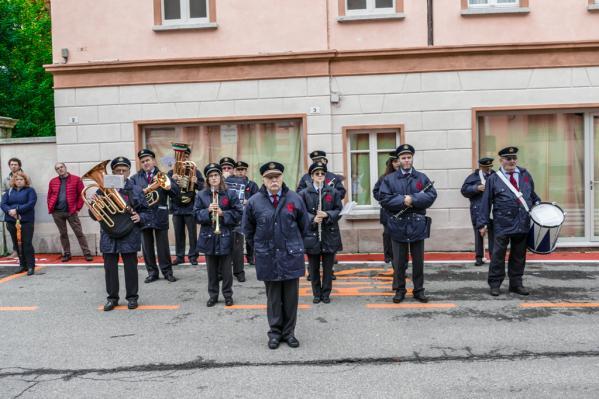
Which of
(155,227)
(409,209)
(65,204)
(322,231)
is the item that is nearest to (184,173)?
(155,227)

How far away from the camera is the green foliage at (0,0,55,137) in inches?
934

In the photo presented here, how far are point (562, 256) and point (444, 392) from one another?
7.83 m

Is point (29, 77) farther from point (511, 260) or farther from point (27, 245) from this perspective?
point (511, 260)

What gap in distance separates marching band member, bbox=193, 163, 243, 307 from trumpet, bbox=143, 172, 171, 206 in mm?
1011

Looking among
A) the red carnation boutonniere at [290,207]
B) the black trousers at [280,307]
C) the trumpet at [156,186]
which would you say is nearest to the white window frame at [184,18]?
the trumpet at [156,186]

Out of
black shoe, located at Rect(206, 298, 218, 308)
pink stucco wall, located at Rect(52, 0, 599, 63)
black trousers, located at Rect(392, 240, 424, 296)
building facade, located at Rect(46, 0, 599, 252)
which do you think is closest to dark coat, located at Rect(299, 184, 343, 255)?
black trousers, located at Rect(392, 240, 424, 296)

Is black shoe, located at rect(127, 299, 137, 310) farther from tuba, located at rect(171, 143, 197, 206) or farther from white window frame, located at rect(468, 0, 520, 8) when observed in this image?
white window frame, located at rect(468, 0, 520, 8)

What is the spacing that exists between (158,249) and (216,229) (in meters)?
2.20

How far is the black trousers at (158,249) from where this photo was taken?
31.9 ft

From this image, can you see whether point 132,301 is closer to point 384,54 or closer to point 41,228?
point 41,228

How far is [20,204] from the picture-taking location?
1084cm

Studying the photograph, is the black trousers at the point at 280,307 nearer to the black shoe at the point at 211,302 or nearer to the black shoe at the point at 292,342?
the black shoe at the point at 292,342

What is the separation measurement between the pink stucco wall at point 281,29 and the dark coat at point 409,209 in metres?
5.40

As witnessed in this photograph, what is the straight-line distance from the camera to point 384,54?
12.4 metres
